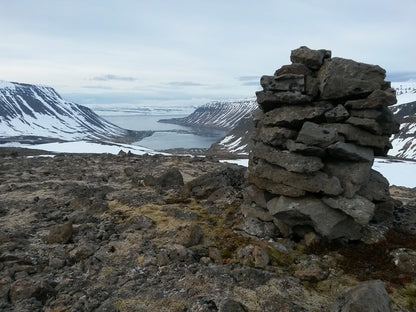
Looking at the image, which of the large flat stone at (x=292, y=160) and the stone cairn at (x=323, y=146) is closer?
the stone cairn at (x=323, y=146)

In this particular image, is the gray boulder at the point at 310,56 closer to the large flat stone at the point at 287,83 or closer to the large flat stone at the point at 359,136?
the large flat stone at the point at 287,83

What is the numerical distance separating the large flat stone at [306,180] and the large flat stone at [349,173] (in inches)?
17.5

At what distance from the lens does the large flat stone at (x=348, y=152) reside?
16.3m

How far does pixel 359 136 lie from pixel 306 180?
3.46 m

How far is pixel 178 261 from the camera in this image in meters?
14.9

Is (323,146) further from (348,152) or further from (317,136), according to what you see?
(348,152)

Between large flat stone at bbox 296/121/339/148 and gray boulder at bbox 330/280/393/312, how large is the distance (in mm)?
7040

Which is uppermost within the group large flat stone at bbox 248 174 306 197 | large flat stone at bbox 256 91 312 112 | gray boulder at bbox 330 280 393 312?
→ large flat stone at bbox 256 91 312 112

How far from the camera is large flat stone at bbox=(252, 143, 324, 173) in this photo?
1644 centimetres

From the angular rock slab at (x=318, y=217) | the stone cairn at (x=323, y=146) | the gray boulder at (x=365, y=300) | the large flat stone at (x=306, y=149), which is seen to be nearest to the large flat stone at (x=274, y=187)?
the stone cairn at (x=323, y=146)

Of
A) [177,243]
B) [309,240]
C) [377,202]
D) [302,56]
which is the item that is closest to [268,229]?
[309,240]

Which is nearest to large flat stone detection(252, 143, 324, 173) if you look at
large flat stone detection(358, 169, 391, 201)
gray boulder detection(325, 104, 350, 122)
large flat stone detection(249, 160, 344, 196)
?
large flat stone detection(249, 160, 344, 196)

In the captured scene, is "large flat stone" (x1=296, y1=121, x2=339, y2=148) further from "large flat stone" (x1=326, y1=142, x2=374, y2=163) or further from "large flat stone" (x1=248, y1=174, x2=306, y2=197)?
"large flat stone" (x1=248, y1=174, x2=306, y2=197)

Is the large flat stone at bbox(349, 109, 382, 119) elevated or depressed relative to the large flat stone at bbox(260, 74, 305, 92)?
depressed
